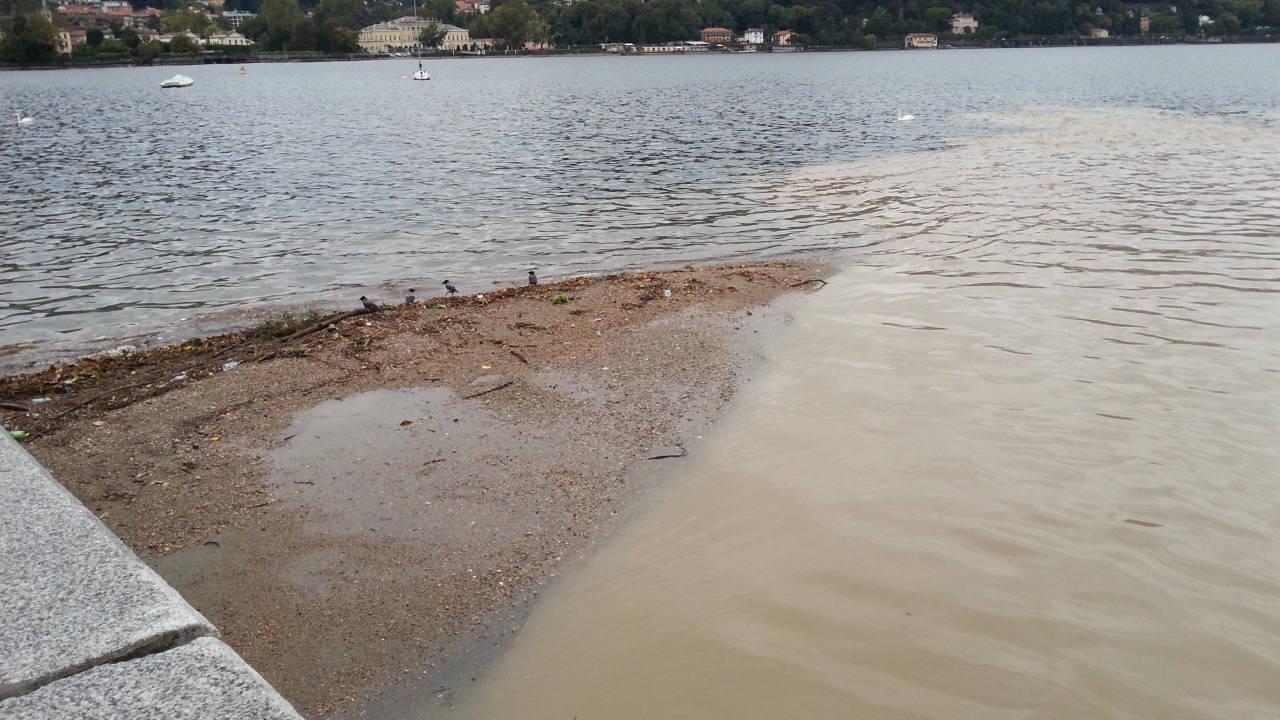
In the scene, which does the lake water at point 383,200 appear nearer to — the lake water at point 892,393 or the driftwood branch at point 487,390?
the lake water at point 892,393

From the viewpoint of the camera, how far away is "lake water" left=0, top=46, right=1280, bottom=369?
13117 mm

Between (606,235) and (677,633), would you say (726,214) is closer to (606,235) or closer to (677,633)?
(606,235)

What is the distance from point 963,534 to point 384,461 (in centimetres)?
379

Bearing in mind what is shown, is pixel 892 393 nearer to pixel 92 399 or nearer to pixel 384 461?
pixel 384 461

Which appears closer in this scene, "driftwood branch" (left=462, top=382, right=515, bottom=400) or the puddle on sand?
the puddle on sand

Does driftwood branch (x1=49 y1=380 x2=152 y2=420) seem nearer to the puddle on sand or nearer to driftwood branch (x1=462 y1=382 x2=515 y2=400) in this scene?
the puddle on sand

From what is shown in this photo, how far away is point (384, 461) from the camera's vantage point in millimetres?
6590

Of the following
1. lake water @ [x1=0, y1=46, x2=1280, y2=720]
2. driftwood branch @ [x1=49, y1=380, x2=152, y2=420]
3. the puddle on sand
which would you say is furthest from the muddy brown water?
driftwood branch @ [x1=49, y1=380, x2=152, y2=420]

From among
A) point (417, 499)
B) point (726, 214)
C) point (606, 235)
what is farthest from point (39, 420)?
point (726, 214)

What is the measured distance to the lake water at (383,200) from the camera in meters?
13.1

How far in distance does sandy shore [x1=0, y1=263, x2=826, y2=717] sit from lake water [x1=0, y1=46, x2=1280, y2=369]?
3.09 m

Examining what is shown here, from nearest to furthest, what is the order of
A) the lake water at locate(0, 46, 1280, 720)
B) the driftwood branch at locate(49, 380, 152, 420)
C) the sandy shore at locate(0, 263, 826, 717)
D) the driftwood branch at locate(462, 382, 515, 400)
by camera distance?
the lake water at locate(0, 46, 1280, 720)
the sandy shore at locate(0, 263, 826, 717)
the driftwood branch at locate(49, 380, 152, 420)
the driftwood branch at locate(462, 382, 515, 400)

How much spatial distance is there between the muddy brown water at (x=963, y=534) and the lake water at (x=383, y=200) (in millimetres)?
5826

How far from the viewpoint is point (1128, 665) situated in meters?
4.32
